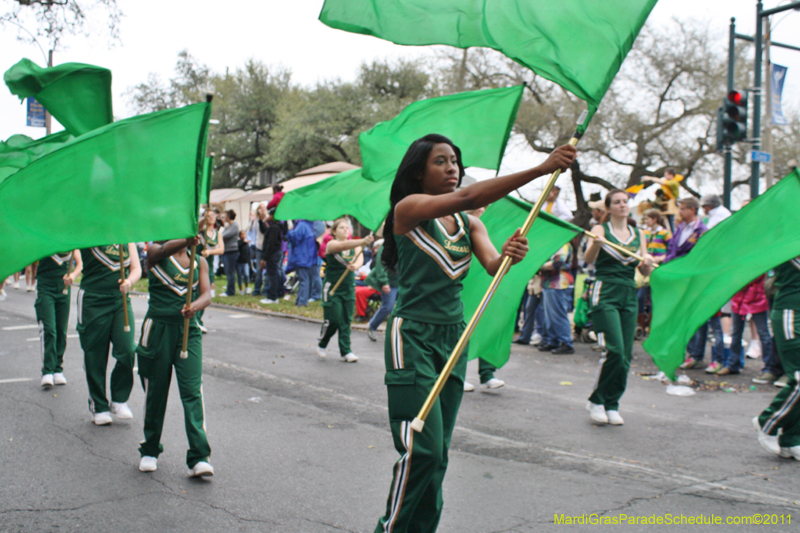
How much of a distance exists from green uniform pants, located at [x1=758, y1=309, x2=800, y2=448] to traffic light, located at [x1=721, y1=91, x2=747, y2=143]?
7.78 m

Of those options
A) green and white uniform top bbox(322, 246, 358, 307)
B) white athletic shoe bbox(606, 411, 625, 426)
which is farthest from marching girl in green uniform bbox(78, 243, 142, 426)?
white athletic shoe bbox(606, 411, 625, 426)

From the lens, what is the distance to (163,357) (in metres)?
4.82

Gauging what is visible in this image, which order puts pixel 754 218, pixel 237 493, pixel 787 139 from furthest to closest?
pixel 787 139 → pixel 754 218 → pixel 237 493

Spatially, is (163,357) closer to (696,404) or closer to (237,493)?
(237,493)

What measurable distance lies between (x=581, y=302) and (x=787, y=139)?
22.0 metres

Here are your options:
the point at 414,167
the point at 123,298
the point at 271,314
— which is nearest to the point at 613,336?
the point at 414,167

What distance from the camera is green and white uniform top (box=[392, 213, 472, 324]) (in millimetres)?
3316

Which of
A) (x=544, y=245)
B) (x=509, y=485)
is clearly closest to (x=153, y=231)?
(x=509, y=485)

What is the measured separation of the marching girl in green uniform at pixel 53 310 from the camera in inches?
293

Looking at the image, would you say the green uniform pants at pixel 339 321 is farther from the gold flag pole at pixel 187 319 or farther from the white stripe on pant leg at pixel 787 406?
the white stripe on pant leg at pixel 787 406

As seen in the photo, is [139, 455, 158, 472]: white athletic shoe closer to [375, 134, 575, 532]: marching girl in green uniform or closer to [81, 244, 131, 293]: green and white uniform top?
[81, 244, 131, 293]: green and white uniform top

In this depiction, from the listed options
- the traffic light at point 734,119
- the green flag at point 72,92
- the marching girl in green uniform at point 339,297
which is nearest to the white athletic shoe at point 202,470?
the green flag at point 72,92

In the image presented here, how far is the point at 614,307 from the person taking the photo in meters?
6.36

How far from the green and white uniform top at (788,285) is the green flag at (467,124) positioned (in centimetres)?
234
